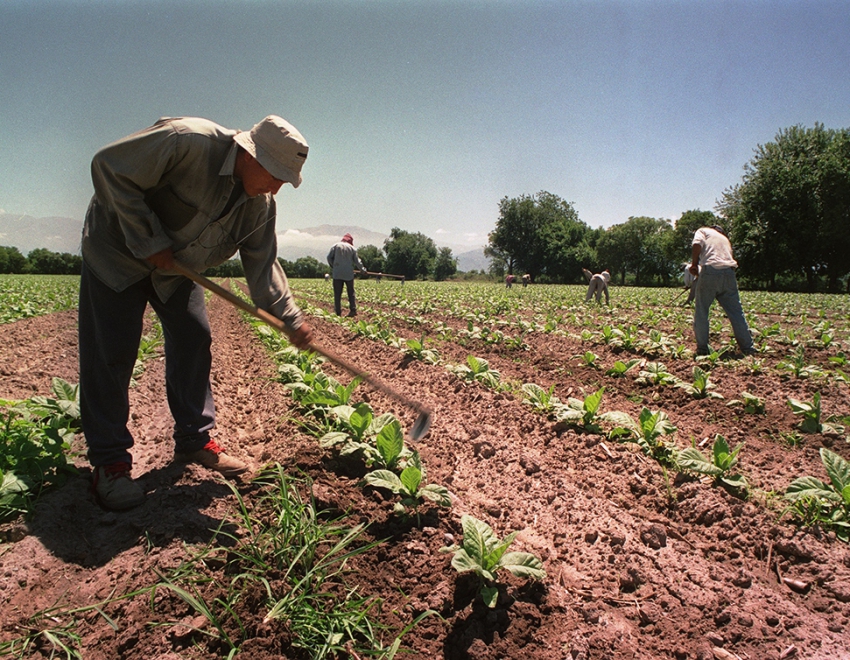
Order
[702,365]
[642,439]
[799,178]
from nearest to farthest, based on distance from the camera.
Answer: [642,439] → [702,365] → [799,178]

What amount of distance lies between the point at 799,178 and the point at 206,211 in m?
54.2

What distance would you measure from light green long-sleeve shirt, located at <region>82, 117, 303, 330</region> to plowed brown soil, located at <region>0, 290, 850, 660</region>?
4.23 ft

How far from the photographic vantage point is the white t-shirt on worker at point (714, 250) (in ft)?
23.0

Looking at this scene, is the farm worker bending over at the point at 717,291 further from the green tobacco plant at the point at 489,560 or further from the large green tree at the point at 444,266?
the large green tree at the point at 444,266

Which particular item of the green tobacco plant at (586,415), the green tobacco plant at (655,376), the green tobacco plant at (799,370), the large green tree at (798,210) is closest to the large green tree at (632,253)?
the large green tree at (798,210)

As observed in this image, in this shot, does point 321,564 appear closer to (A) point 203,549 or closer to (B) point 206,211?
(A) point 203,549

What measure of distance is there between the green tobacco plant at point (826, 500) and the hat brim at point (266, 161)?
3.58 metres

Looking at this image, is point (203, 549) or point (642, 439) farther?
point (642, 439)

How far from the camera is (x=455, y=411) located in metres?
4.72

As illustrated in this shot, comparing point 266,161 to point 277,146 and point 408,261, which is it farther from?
point 408,261

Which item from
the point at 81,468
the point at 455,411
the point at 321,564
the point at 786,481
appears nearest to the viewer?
the point at 321,564

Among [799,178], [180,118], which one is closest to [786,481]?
[180,118]

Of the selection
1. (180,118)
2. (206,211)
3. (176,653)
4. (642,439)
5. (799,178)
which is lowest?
(176,653)

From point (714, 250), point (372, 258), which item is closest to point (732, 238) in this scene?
point (714, 250)
